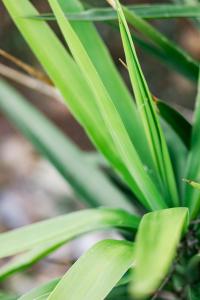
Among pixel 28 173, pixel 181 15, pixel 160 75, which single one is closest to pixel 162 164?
pixel 181 15

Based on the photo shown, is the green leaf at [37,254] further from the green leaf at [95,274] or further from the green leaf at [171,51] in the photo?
the green leaf at [171,51]

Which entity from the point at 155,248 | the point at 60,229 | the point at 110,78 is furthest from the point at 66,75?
the point at 155,248

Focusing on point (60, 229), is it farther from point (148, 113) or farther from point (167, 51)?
point (167, 51)

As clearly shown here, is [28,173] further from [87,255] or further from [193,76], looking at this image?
[87,255]

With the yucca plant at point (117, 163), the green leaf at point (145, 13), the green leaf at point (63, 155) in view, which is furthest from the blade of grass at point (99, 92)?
the green leaf at point (63, 155)

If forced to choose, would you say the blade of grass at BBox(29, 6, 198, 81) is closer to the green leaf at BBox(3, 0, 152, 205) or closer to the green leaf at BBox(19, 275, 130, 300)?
the green leaf at BBox(3, 0, 152, 205)

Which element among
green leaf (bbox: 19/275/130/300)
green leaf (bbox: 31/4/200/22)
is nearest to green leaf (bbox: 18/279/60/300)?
green leaf (bbox: 19/275/130/300)

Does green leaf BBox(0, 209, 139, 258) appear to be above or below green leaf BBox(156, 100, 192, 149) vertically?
below
